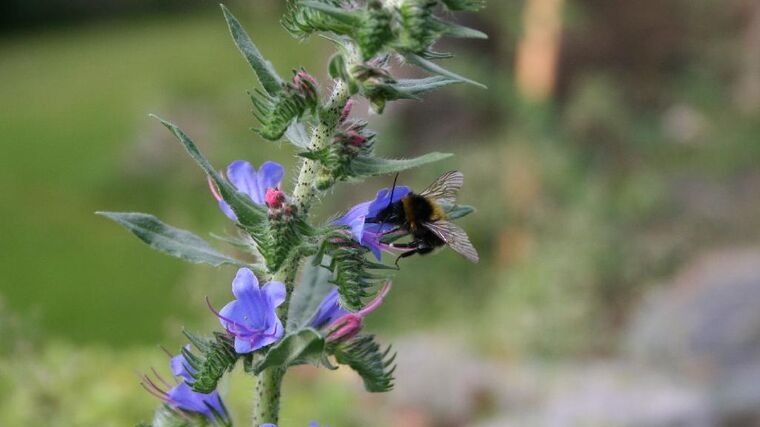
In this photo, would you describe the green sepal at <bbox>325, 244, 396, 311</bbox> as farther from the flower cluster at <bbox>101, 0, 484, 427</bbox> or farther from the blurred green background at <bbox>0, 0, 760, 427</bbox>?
the blurred green background at <bbox>0, 0, 760, 427</bbox>

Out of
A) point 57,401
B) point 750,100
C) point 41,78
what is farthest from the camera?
point 41,78

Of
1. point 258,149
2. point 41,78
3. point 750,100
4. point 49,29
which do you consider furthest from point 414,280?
point 49,29

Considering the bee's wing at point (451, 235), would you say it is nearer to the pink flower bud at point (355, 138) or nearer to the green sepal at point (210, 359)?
the pink flower bud at point (355, 138)

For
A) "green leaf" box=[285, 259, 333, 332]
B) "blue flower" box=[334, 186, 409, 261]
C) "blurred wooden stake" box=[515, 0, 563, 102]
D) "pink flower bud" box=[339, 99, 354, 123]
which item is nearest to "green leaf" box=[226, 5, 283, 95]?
"pink flower bud" box=[339, 99, 354, 123]

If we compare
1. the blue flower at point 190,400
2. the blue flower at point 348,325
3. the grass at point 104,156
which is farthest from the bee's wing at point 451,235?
the grass at point 104,156

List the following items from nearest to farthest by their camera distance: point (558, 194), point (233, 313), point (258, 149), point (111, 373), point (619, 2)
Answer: point (233, 313)
point (111, 373)
point (558, 194)
point (258, 149)
point (619, 2)

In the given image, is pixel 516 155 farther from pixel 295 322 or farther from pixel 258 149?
pixel 295 322
